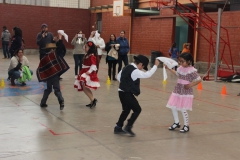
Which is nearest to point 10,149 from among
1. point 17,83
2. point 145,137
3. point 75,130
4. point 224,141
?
point 75,130

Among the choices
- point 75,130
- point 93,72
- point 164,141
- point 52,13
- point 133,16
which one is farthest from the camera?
point 52,13

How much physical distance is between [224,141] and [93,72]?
3.65m

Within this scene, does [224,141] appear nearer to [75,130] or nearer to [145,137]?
[145,137]

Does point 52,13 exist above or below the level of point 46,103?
above

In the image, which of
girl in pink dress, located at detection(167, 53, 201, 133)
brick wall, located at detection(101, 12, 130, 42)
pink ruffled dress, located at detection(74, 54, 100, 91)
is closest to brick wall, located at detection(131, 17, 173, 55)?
brick wall, located at detection(101, 12, 130, 42)

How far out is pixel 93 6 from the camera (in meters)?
31.4

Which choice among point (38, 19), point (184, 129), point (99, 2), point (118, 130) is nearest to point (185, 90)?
point (184, 129)

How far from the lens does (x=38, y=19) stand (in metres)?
30.0

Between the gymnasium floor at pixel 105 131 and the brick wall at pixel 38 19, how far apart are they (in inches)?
787

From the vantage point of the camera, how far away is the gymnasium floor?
5.42 m

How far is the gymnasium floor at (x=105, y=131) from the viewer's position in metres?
5.42

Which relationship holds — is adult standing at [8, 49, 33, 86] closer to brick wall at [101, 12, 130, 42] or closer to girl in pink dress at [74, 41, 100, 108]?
girl in pink dress at [74, 41, 100, 108]

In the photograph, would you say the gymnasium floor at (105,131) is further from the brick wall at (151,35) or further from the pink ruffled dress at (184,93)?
the brick wall at (151,35)

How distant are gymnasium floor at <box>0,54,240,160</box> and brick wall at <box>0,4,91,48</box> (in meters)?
20.0
